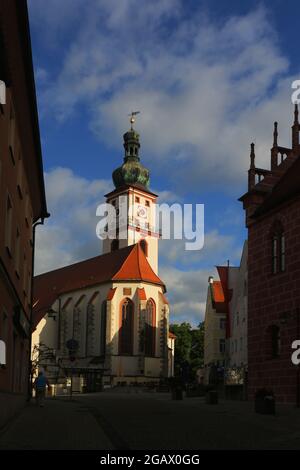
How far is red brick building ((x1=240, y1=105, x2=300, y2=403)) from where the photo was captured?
2861 centimetres

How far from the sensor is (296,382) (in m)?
27.7

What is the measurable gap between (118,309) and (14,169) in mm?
57061

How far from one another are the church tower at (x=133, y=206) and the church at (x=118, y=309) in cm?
13

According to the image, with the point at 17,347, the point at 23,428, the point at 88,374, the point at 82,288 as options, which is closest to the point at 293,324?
the point at 17,347

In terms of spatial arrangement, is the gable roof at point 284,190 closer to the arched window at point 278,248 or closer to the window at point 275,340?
the arched window at point 278,248

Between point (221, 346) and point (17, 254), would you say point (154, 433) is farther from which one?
point (221, 346)

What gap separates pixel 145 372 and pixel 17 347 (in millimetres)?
50256

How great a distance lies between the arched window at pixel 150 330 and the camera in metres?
74.5

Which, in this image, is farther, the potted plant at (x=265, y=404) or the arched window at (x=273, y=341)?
the arched window at (x=273, y=341)

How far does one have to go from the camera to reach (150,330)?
246ft

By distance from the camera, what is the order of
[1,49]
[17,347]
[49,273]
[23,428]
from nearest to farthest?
[1,49] → [23,428] → [17,347] → [49,273]

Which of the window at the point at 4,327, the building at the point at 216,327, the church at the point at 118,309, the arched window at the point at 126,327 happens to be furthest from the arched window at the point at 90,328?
the window at the point at 4,327

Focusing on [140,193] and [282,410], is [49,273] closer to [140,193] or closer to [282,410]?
[140,193]

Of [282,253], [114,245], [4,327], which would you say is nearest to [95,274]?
[114,245]
